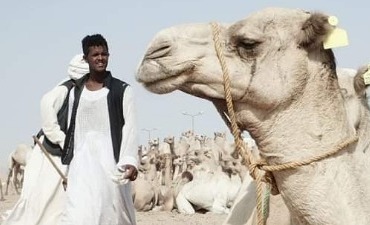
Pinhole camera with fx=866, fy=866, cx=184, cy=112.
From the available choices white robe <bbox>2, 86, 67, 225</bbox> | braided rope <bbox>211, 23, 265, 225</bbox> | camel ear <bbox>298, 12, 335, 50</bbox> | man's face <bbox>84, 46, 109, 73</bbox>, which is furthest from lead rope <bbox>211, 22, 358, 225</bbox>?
white robe <bbox>2, 86, 67, 225</bbox>

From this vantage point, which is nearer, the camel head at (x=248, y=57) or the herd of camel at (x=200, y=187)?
the camel head at (x=248, y=57)

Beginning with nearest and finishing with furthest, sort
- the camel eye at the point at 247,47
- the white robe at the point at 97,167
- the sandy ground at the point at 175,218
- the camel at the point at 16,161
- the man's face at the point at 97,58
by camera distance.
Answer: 1. the camel eye at the point at 247,47
2. the white robe at the point at 97,167
3. the man's face at the point at 97,58
4. the sandy ground at the point at 175,218
5. the camel at the point at 16,161

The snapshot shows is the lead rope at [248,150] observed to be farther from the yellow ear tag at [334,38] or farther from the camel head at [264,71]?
the yellow ear tag at [334,38]

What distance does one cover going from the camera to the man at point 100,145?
5.87 metres

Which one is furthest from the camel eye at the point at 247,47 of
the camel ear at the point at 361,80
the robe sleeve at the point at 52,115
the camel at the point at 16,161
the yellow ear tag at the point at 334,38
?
the camel at the point at 16,161

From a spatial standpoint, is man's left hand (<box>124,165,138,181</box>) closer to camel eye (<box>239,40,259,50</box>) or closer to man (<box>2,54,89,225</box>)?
man (<box>2,54,89,225</box>)

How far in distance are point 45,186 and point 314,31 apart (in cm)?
436

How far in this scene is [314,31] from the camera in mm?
3512

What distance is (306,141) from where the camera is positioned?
3479 millimetres

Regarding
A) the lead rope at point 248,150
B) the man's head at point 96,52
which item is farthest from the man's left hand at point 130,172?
the lead rope at point 248,150

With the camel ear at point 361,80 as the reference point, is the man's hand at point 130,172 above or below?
below

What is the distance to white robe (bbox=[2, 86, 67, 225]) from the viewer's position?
284 inches

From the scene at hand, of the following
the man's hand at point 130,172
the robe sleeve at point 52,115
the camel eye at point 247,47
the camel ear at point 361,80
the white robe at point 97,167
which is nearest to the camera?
the camel eye at point 247,47

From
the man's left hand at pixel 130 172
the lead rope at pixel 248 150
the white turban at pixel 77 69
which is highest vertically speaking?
the lead rope at pixel 248 150
